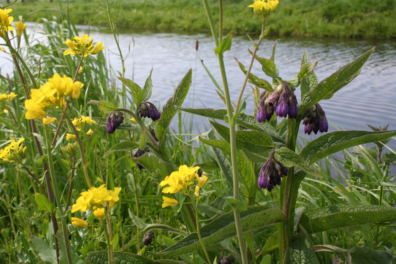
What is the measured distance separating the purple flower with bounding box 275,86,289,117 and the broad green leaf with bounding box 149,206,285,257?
1.02 feet

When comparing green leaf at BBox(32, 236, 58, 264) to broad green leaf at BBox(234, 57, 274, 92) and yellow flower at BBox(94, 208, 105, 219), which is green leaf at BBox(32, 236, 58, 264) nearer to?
yellow flower at BBox(94, 208, 105, 219)

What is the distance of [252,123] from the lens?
117 cm

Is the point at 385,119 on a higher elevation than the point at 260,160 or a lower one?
lower

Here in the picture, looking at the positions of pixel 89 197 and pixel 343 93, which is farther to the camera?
pixel 343 93

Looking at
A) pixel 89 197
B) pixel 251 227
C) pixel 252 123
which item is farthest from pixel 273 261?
pixel 89 197

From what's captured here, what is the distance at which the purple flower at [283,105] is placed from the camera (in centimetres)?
99

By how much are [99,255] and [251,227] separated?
1.92ft

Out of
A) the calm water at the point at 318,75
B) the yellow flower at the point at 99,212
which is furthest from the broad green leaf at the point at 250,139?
the calm water at the point at 318,75

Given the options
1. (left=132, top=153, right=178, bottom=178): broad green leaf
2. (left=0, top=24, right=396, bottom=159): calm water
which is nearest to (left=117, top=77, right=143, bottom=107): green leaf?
(left=132, top=153, right=178, bottom=178): broad green leaf

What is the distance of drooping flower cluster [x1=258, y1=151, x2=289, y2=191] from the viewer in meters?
1.06

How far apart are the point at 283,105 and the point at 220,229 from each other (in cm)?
43

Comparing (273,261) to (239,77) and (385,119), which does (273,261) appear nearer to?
(385,119)

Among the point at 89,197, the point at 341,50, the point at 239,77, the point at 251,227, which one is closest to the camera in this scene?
the point at 89,197

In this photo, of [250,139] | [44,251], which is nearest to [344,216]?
[250,139]
